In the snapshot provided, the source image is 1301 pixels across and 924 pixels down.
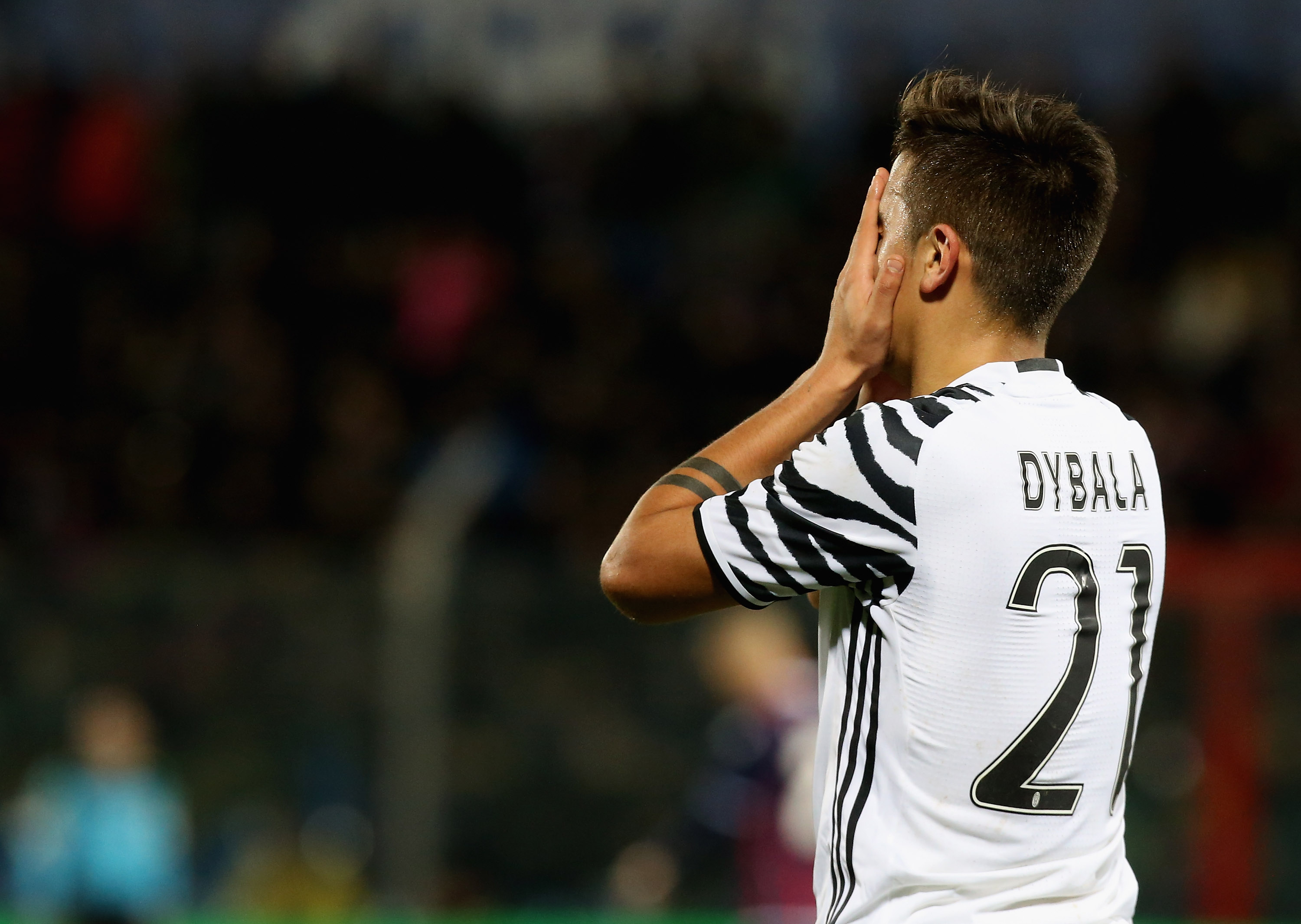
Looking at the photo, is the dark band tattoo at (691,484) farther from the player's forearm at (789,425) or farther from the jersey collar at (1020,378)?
the jersey collar at (1020,378)

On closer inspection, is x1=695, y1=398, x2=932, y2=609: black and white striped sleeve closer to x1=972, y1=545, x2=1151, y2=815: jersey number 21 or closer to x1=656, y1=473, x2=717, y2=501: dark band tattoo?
x1=656, y1=473, x2=717, y2=501: dark band tattoo

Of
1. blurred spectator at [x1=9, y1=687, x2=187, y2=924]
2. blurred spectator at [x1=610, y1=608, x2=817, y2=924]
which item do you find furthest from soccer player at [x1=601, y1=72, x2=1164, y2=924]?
blurred spectator at [x1=9, y1=687, x2=187, y2=924]

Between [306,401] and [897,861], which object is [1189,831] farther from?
[897,861]

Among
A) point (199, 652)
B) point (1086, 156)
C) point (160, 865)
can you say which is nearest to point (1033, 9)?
point (199, 652)

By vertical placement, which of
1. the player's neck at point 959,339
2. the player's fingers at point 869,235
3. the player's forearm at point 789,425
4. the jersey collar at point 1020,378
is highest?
the player's fingers at point 869,235

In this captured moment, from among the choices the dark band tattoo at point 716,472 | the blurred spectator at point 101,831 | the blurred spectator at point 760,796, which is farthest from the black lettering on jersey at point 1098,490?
the blurred spectator at point 101,831

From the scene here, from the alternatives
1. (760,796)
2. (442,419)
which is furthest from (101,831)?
(760,796)

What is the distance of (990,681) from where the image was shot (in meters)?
2.17

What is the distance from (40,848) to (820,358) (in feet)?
21.6

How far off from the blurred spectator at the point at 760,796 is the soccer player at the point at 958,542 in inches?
153

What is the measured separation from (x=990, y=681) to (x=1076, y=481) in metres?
0.28

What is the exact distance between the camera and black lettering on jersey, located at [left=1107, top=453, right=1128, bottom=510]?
7.43 feet

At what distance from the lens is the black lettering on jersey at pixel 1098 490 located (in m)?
2.24

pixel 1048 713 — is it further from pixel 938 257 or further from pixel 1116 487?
pixel 938 257
